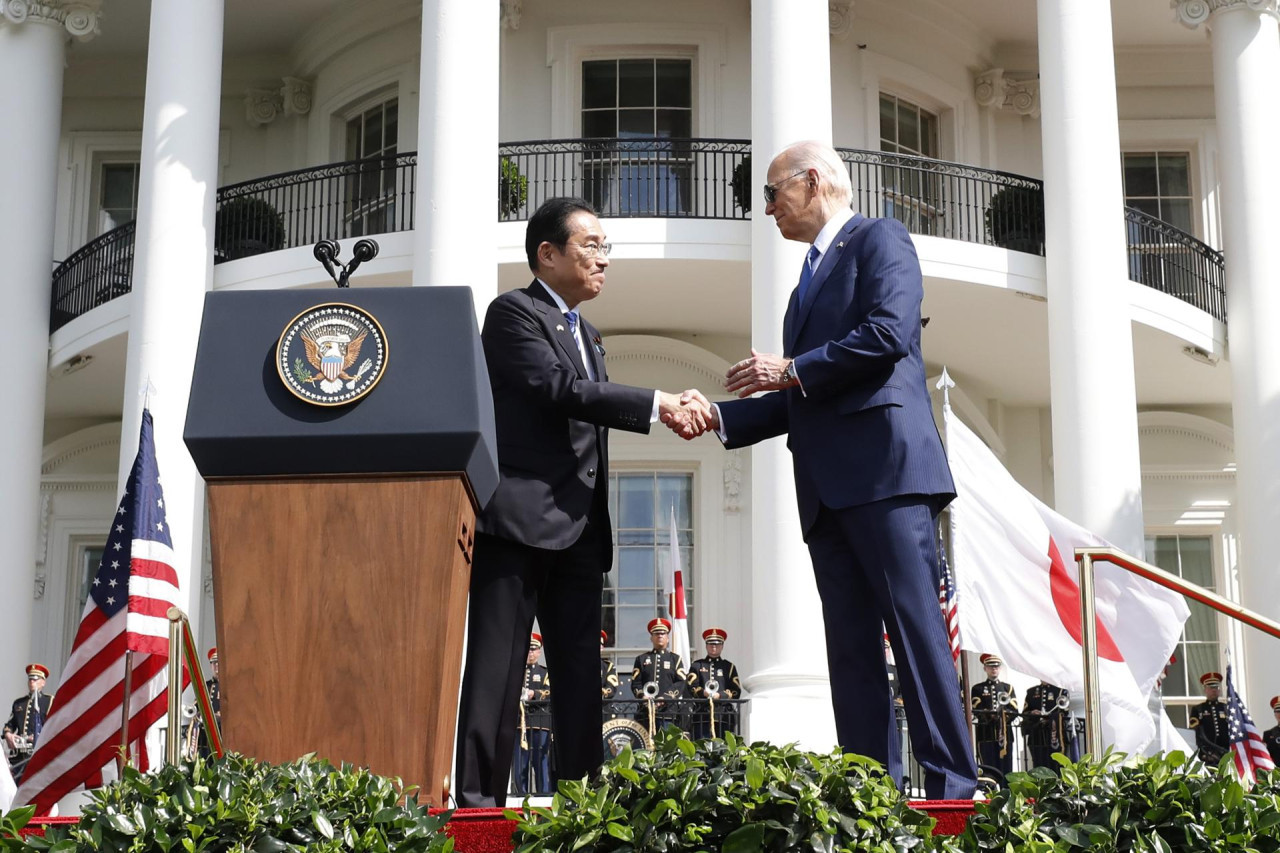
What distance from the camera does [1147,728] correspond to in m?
9.02

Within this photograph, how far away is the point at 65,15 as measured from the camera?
18172 millimetres

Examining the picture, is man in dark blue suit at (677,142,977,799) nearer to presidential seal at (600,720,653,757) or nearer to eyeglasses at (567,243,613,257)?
eyeglasses at (567,243,613,257)

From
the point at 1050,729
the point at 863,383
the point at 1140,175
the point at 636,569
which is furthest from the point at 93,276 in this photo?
the point at 863,383

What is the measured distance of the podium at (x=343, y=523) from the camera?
4.37 metres

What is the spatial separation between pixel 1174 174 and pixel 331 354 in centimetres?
1828

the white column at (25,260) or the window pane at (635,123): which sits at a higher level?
the window pane at (635,123)

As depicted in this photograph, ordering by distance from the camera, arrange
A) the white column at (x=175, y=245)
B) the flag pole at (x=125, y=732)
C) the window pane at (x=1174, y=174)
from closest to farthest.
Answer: the flag pole at (x=125, y=732)
the white column at (x=175, y=245)
the window pane at (x=1174, y=174)

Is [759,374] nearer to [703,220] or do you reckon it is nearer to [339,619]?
[339,619]

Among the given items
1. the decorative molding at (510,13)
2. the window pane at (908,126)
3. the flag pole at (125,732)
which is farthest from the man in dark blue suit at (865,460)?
the window pane at (908,126)

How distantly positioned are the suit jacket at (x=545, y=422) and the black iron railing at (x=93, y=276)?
45.5 feet

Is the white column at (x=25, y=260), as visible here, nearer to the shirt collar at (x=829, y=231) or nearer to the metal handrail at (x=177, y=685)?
the metal handrail at (x=177, y=685)

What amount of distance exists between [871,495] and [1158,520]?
16.2 metres

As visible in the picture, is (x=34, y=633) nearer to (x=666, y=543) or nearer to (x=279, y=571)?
(x=666, y=543)

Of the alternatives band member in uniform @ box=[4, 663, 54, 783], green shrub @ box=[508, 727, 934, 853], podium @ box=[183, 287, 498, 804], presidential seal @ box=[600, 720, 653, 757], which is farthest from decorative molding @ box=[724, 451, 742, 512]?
green shrub @ box=[508, 727, 934, 853]
